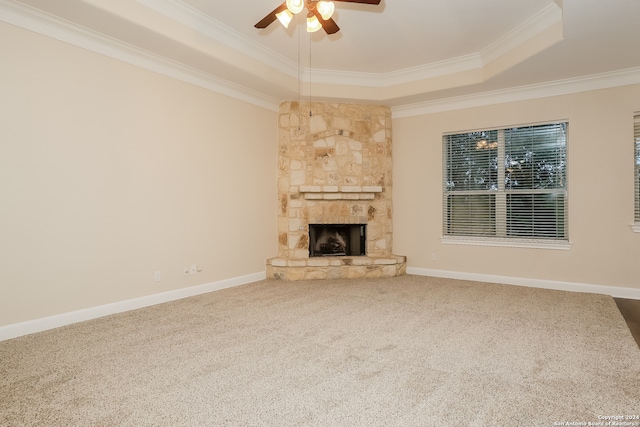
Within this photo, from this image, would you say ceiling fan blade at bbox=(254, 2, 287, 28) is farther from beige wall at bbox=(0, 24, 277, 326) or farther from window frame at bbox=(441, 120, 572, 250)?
window frame at bbox=(441, 120, 572, 250)

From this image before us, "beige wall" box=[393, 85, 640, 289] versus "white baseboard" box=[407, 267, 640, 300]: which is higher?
"beige wall" box=[393, 85, 640, 289]


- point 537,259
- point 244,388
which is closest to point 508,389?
point 244,388

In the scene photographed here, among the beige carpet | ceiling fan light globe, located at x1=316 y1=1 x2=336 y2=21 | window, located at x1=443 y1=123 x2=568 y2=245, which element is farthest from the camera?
window, located at x1=443 y1=123 x2=568 y2=245

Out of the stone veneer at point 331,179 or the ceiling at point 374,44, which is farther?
the stone veneer at point 331,179

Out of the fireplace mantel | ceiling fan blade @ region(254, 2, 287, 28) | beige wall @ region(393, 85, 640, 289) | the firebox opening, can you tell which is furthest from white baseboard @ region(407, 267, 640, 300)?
ceiling fan blade @ region(254, 2, 287, 28)

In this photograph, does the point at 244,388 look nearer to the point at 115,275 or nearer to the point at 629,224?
the point at 115,275

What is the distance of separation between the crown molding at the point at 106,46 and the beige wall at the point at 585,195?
3.46 metres

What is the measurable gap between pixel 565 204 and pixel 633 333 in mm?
2185

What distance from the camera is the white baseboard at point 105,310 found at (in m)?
3.05

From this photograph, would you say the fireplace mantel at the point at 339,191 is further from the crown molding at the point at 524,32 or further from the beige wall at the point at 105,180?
the crown molding at the point at 524,32

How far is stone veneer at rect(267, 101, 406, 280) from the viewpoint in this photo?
5.72 meters

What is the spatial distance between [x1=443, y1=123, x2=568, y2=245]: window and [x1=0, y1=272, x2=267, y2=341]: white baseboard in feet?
11.7

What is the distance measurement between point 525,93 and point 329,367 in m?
4.76

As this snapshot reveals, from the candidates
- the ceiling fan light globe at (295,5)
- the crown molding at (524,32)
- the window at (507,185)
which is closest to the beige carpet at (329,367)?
the window at (507,185)
